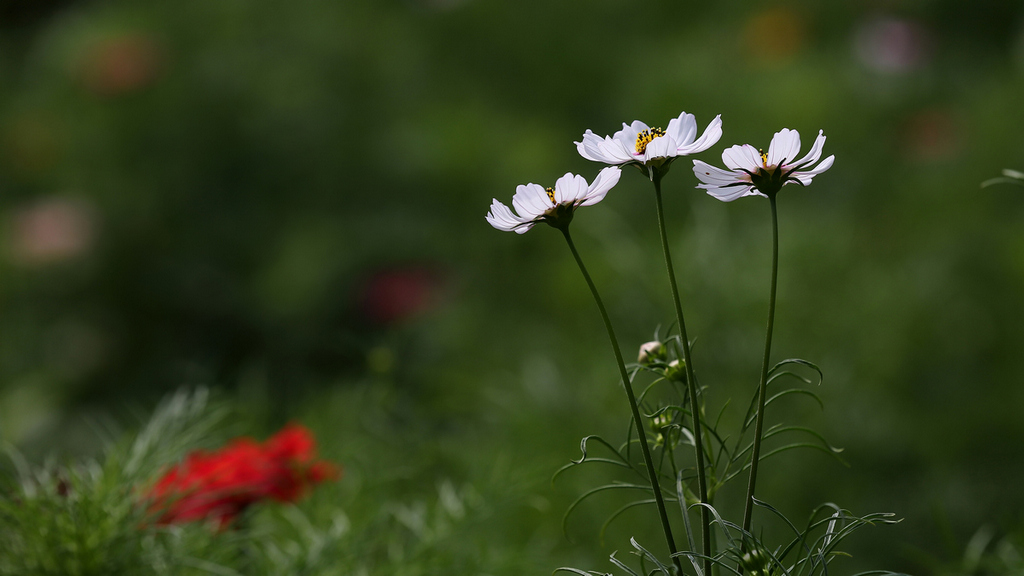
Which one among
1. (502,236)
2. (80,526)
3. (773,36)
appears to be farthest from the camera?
(773,36)

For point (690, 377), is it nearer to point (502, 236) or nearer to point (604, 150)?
point (604, 150)

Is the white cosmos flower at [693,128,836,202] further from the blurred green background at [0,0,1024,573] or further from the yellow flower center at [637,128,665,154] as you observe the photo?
the blurred green background at [0,0,1024,573]

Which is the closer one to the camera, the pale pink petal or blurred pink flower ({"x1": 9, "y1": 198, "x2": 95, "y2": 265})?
the pale pink petal

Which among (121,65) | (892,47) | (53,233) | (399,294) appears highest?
(121,65)

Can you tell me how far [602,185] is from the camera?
0.84 feet

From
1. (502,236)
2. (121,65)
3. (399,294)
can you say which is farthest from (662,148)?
(121,65)

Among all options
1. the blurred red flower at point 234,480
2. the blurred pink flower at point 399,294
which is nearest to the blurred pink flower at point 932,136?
the blurred pink flower at point 399,294

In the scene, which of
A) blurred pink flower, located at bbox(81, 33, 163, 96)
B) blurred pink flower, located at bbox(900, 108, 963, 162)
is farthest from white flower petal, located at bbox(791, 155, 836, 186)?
blurred pink flower, located at bbox(81, 33, 163, 96)

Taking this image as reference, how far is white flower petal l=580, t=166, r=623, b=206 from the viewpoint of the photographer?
25cm

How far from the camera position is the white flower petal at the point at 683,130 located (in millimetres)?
261

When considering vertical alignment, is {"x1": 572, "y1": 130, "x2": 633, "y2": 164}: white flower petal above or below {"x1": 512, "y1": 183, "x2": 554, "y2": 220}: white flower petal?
above

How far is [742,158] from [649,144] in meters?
0.03

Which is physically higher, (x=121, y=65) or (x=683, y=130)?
(x=121, y=65)

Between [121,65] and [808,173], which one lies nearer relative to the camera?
[808,173]
